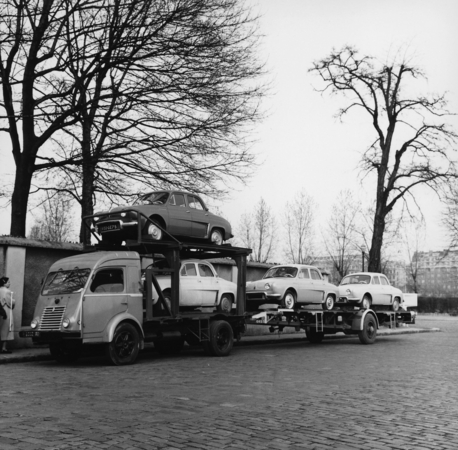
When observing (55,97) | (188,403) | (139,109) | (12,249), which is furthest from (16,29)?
(188,403)

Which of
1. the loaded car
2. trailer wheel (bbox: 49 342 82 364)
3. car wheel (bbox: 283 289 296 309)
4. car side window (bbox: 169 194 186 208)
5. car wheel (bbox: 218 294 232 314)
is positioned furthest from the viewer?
car wheel (bbox: 283 289 296 309)

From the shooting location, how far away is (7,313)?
53.0 feet

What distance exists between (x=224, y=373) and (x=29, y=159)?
13033 millimetres

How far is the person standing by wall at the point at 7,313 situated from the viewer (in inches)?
627

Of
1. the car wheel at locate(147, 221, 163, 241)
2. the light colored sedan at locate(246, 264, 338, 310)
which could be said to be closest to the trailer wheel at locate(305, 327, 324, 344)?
the light colored sedan at locate(246, 264, 338, 310)

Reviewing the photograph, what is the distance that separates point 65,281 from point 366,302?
11.8 metres

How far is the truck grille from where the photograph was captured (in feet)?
45.6

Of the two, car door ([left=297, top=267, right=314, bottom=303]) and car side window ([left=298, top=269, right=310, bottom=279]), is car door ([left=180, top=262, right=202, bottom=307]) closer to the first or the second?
car door ([left=297, top=267, right=314, bottom=303])

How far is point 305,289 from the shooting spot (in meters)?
19.8

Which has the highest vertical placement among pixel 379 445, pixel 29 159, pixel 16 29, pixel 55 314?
pixel 16 29

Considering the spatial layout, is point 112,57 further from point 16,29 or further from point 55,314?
point 55,314

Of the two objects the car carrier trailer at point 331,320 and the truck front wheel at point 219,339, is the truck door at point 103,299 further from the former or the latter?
the car carrier trailer at point 331,320

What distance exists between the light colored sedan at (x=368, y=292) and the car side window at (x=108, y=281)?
31.2 feet

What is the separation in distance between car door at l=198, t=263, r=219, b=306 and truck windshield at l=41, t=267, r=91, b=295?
326 cm
